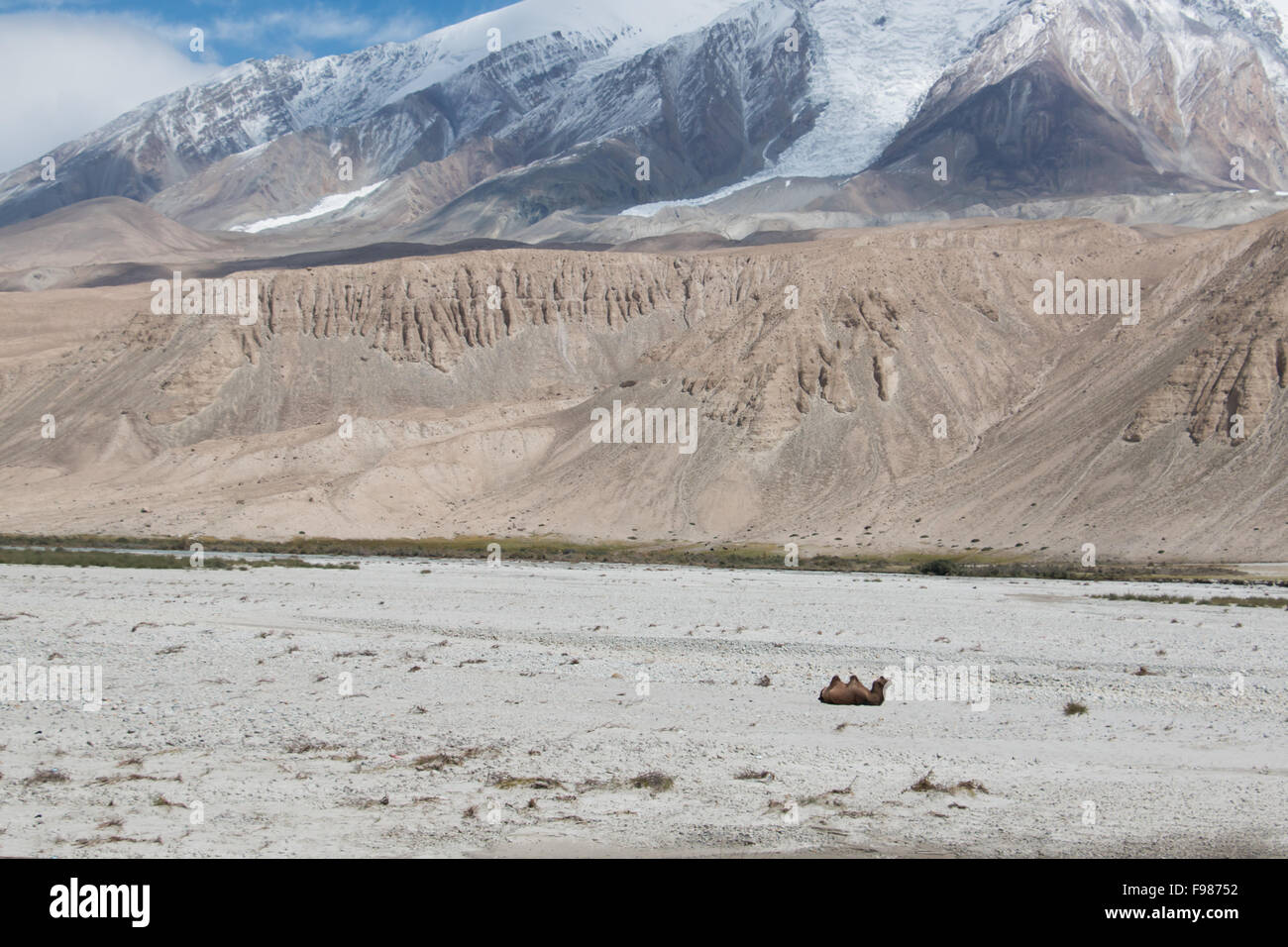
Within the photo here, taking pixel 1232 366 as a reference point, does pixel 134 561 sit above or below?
below

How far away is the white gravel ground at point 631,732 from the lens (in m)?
13.3

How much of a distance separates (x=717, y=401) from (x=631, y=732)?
4853cm

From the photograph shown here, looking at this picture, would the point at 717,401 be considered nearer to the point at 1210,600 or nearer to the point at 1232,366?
the point at 1232,366

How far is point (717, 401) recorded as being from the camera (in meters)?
65.9

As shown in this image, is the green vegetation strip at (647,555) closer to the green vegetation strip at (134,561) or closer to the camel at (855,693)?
the green vegetation strip at (134,561)

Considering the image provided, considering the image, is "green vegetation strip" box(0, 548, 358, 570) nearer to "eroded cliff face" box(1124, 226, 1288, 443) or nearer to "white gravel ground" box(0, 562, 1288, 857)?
"white gravel ground" box(0, 562, 1288, 857)

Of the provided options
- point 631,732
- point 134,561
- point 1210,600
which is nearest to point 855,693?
point 631,732

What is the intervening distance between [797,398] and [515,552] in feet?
61.5

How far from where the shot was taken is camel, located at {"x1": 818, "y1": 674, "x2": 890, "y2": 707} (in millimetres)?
19677

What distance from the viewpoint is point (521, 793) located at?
14.7 metres

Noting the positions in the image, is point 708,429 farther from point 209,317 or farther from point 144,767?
point 144,767

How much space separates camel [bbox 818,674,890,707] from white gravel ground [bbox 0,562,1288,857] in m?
0.21

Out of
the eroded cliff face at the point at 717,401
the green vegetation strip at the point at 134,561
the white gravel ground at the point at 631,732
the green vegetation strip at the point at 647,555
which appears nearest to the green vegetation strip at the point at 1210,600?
the white gravel ground at the point at 631,732
